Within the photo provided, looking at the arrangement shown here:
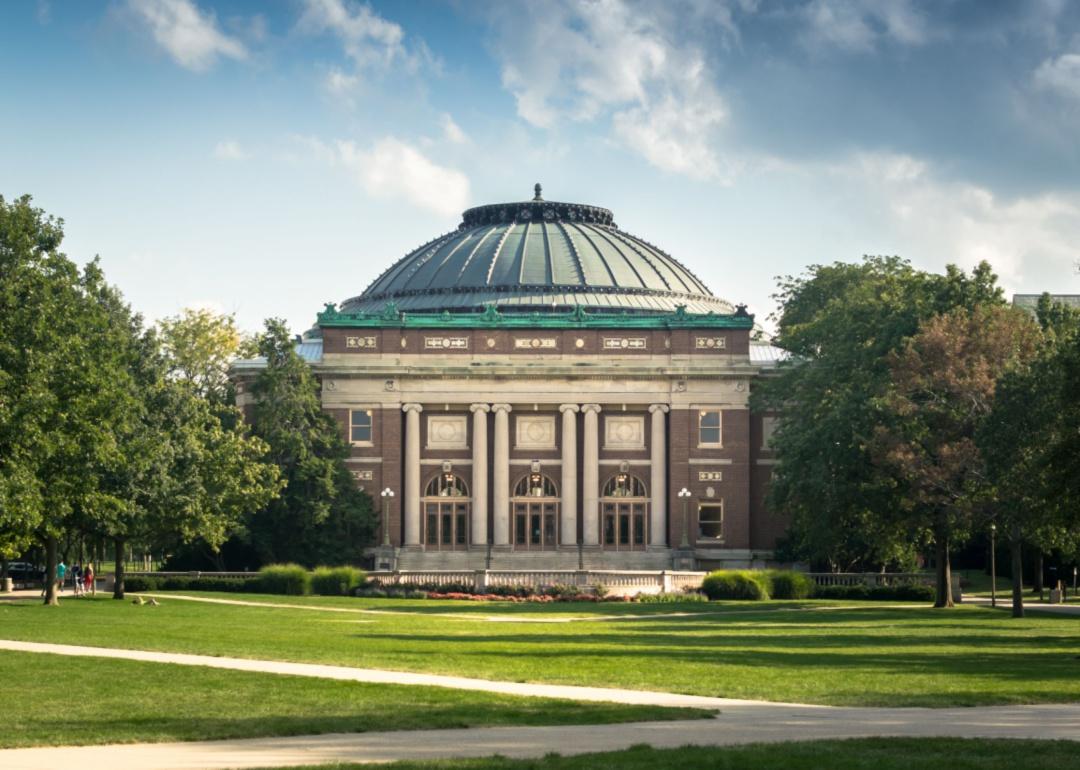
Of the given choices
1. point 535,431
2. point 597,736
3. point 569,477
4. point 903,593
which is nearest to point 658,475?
point 569,477

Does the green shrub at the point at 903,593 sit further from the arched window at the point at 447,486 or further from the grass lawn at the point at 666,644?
the arched window at the point at 447,486

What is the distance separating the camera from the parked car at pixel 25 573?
303 ft

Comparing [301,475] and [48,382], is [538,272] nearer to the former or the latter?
[301,475]

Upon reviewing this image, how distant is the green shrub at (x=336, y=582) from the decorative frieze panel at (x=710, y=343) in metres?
29.6

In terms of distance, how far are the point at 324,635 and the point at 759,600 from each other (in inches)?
1348

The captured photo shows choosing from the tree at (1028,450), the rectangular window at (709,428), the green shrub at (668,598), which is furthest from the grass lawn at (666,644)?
the rectangular window at (709,428)

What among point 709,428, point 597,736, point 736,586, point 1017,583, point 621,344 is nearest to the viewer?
point 597,736

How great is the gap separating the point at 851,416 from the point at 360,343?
3807 centimetres

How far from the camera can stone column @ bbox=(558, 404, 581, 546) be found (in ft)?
Answer: 311

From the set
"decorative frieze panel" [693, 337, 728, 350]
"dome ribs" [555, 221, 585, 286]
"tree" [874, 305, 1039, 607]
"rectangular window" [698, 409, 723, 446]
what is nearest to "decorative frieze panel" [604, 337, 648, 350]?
"decorative frieze panel" [693, 337, 728, 350]

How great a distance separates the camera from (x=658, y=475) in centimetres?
9544

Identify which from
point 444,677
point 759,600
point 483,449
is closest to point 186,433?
point 759,600

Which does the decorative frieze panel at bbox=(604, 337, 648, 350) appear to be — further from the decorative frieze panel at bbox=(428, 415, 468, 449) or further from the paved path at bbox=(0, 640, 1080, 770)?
the paved path at bbox=(0, 640, 1080, 770)

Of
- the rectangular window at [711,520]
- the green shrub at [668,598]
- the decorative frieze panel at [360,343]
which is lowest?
the green shrub at [668,598]
